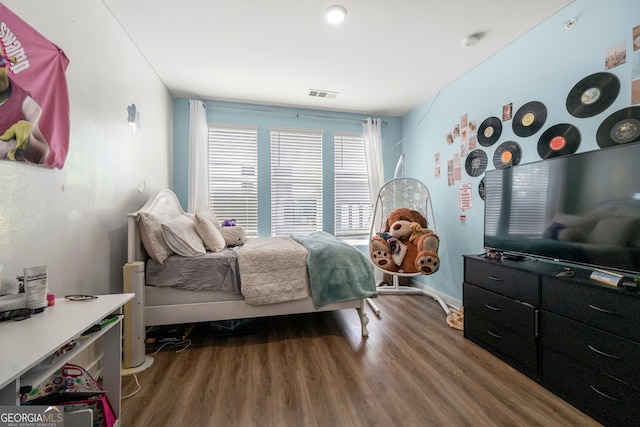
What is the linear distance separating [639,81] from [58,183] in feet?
11.2

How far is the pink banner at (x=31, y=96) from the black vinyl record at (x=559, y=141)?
3243 mm

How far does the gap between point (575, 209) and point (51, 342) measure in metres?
2.57

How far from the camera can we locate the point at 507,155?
237cm

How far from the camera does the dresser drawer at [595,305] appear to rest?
122 centimetres

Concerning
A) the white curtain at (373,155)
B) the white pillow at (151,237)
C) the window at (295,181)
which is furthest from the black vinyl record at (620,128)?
the white pillow at (151,237)

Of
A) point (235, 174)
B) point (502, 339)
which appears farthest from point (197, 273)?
point (502, 339)

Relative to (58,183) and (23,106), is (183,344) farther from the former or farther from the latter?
(23,106)

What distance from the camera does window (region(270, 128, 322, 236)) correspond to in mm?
3670

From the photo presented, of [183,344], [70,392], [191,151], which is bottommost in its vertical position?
[183,344]

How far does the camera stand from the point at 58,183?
1.42m

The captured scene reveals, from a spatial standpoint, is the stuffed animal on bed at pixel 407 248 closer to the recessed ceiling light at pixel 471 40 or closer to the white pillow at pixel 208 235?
the white pillow at pixel 208 235

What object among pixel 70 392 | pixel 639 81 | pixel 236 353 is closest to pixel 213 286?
pixel 236 353

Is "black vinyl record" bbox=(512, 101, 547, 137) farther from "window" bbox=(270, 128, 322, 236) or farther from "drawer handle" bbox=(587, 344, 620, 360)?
"window" bbox=(270, 128, 322, 236)

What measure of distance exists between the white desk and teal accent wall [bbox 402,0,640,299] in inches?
117
